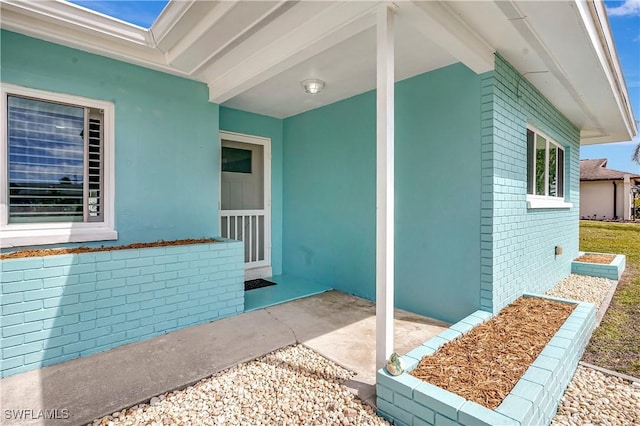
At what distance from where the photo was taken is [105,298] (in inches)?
119

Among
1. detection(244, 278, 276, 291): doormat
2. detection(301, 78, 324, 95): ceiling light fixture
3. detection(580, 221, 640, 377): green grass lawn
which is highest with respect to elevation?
detection(301, 78, 324, 95): ceiling light fixture

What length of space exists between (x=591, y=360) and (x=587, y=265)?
441 centimetres

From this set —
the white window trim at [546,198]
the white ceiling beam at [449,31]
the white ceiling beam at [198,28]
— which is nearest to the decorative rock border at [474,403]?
the white window trim at [546,198]

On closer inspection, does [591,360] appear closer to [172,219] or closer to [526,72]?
[526,72]

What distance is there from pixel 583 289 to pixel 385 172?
513cm

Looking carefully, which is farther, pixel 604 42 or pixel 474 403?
pixel 604 42

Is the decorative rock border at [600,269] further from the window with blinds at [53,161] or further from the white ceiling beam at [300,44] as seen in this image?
the window with blinds at [53,161]

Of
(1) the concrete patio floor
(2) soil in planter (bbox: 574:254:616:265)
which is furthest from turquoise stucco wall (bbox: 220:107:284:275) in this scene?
(2) soil in planter (bbox: 574:254:616:265)

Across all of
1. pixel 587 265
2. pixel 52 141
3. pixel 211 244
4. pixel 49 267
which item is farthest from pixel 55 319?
pixel 587 265

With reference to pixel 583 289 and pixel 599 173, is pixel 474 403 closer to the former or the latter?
pixel 583 289

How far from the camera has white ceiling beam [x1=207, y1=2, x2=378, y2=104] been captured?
243cm

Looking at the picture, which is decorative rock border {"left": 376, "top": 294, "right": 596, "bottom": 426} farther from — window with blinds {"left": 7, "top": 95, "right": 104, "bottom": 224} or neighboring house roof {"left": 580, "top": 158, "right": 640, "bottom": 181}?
neighboring house roof {"left": 580, "top": 158, "right": 640, "bottom": 181}

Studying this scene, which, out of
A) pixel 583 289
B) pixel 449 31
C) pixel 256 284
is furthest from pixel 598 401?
pixel 256 284

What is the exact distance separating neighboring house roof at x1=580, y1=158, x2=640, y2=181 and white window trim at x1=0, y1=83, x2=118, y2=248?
24.3 meters
